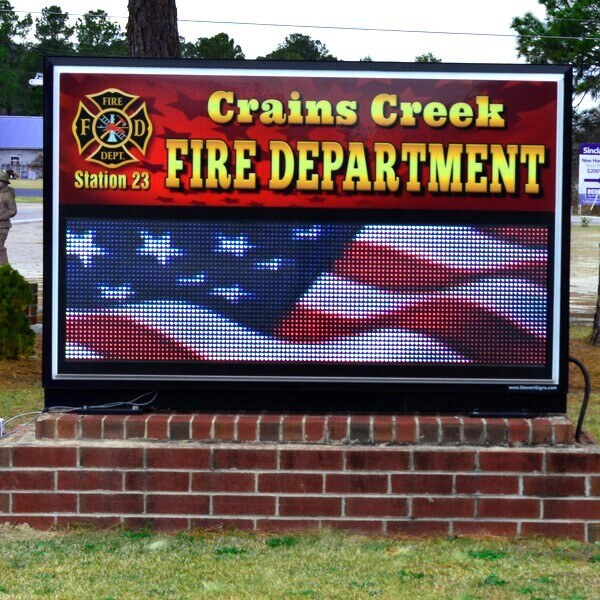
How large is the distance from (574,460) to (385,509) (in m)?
0.92

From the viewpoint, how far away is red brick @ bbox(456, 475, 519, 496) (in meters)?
5.70

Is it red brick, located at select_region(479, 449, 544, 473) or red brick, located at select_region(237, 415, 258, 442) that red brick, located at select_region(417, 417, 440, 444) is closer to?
red brick, located at select_region(479, 449, 544, 473)

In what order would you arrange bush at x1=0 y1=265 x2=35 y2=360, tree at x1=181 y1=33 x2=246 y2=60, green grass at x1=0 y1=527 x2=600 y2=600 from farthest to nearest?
1. tree at x1=181 y1=33 x2=246 y2=60
2. bush at x1=0 y1=265 x2=35 y2=360
3. green grass at x1=0 y1=527 x2=600 y2=600

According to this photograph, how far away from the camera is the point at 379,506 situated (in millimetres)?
5723

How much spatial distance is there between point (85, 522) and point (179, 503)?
464 mm

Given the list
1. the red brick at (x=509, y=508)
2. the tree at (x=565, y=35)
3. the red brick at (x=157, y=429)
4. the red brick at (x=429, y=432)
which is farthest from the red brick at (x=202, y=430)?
the tree at (x=565, y=35)

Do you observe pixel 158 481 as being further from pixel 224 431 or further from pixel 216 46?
pixel 216 46

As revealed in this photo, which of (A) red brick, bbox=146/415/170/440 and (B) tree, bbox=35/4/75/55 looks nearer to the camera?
(A) red brick, bbox=146/415/170/440

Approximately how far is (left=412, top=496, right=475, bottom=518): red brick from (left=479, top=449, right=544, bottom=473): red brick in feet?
0.63

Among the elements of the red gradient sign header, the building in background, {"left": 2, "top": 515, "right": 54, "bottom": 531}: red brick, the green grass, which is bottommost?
the green grass

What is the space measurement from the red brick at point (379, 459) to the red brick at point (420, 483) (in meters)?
0.05

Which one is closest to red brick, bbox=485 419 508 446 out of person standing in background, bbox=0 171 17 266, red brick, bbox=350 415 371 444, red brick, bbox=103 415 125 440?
red brick, bbox=350 415 371 444

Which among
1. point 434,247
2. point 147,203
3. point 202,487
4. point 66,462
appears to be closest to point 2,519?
point 66,462

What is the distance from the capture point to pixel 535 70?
576cm
